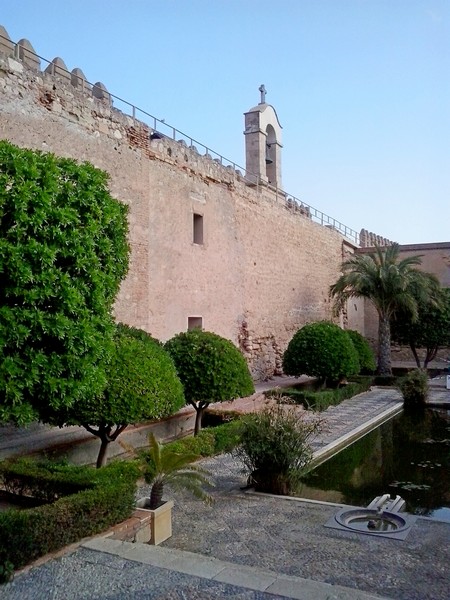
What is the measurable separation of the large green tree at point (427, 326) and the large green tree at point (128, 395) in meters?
15.5

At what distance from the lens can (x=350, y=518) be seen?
234 inches

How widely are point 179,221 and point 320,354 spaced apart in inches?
200

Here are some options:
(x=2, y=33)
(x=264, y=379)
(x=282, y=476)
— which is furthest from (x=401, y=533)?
(x=264, y=379)

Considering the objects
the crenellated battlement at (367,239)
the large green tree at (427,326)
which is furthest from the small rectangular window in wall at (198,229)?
the crenellated battlement at (367,239)

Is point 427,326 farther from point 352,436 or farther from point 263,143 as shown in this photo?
point 352,436

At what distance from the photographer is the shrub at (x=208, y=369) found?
360 inches

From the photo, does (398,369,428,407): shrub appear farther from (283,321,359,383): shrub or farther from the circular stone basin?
the circular stone basin

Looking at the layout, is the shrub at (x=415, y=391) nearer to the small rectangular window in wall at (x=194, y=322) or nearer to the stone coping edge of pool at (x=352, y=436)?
the stone coping edge of pool at (x=352, y=436)

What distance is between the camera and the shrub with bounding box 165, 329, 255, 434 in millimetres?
9156

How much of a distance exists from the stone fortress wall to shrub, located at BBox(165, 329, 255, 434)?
2.32 m

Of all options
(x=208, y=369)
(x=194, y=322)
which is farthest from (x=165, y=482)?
(x=194, y=322)

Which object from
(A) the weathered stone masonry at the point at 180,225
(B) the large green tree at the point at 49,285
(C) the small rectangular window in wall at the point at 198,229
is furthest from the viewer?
(C) the small rectangular window in wall at the point at 198,229

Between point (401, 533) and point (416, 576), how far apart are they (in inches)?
41.2

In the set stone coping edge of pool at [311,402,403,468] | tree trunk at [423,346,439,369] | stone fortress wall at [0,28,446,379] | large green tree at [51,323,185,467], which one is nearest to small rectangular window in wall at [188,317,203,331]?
stone fortress wall at [0,28,446,379]
